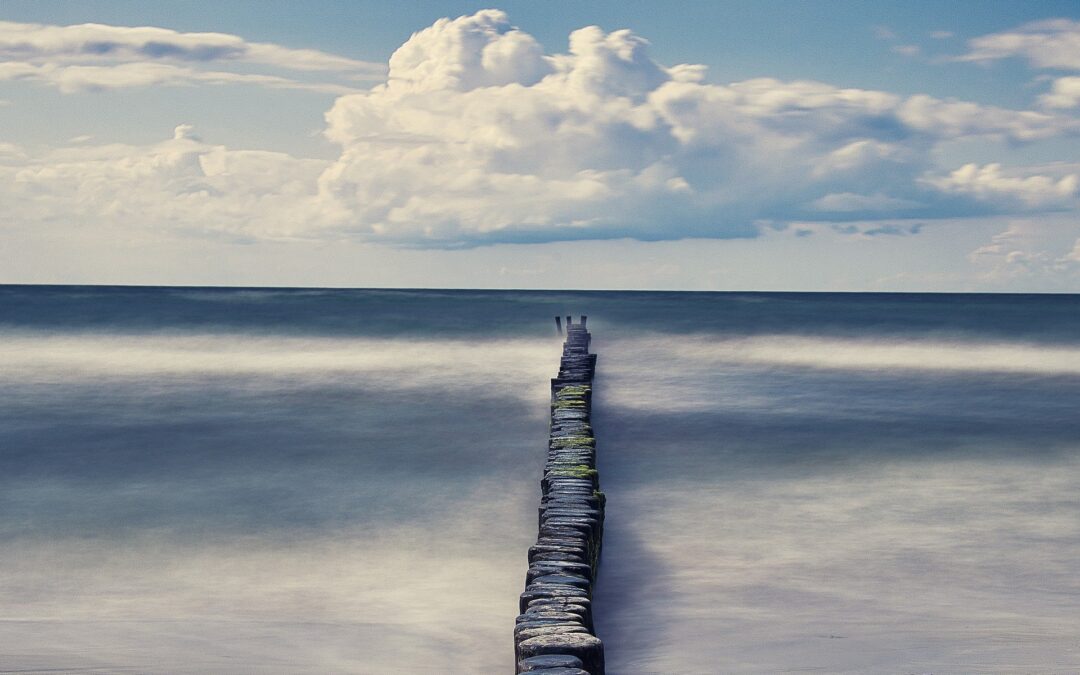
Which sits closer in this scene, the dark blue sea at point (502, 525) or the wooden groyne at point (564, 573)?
the wooden groyne at point (564, 573)

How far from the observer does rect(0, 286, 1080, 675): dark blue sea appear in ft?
21.9

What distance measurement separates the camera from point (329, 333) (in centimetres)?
4803

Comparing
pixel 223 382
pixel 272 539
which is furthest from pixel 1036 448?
pixel 223 382

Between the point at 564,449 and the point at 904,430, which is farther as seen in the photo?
the point at 904,430

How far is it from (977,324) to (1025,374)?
36.2 metres

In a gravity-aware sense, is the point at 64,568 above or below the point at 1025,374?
below

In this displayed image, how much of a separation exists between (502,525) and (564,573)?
342 cm

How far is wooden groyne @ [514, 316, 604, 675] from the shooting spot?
533 centimetres

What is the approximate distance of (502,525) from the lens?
9.97 metres

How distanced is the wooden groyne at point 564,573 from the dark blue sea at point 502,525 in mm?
467

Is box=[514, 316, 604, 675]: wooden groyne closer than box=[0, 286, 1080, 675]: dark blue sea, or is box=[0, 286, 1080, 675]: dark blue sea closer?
box=[514, 316, 604, 675]: wooden groyne

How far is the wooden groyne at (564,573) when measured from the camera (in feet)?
17.5

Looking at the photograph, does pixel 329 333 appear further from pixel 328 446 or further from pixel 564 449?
pixel 564 449

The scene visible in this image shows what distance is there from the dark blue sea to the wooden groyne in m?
0.47
